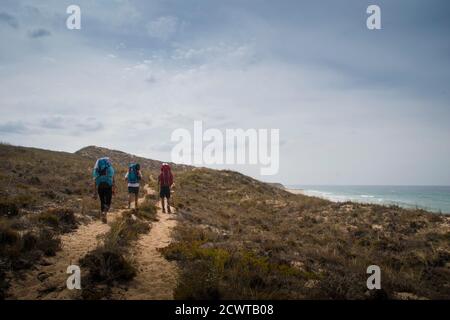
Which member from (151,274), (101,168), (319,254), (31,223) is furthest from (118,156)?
(151,274)

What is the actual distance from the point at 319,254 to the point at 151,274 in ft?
20.9

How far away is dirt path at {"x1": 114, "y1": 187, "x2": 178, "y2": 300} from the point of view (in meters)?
5.35

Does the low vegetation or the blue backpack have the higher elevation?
the blue backpack

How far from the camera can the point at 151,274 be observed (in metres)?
6.32

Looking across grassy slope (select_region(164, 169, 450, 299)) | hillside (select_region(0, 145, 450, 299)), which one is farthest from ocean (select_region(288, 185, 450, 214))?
hillside (select_region(0, 145, 450, 299))

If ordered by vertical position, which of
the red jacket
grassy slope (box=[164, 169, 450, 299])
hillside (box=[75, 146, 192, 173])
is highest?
hillside (box=[75, 146, 192, 173])

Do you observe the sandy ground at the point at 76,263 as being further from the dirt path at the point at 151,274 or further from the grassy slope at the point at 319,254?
the grassy slope at the point at 319,254

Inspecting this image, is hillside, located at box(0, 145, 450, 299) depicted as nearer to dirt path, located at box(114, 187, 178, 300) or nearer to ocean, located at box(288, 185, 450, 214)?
dirt path, located at box(114, 187, 178, 300)

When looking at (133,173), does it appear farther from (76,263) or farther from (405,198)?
(405,198)

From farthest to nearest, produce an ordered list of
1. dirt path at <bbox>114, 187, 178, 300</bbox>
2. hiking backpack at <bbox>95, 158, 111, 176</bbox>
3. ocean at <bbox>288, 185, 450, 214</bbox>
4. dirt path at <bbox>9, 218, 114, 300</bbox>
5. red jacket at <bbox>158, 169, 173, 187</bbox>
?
ocean at <bbox>288, 185, 450, 214</bbox> → red jacket at <bbox>158, 169, 173, 187</bbox> → hiking backpack at <bbox>95, 158, 111, 176</bbox> → dirt path at <bbox>114, 187, 178, 300</bbox> → dirt path at <bbox>9, 218, 114, 300</bbox>

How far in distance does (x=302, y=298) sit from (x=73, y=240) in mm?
6591
